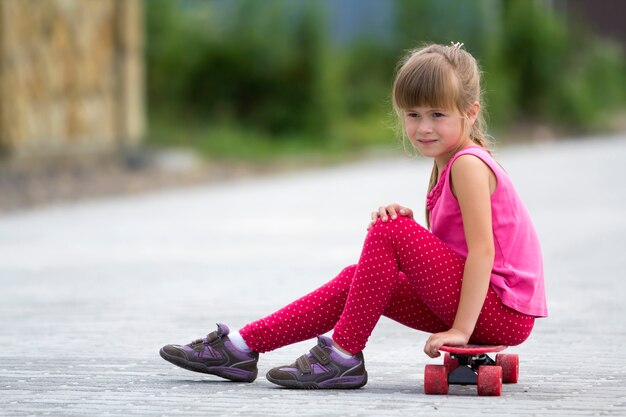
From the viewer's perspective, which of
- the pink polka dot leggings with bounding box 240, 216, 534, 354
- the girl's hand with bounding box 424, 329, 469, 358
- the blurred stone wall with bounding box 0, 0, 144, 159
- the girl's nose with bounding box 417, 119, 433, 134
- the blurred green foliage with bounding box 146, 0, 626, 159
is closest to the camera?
the girl's hand with bounding box 424, 329, 469, 358

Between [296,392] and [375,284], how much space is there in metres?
0.42

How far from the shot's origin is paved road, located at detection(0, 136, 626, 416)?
443cm

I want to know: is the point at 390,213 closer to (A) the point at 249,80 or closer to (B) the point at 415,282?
(B) the point at 415,282

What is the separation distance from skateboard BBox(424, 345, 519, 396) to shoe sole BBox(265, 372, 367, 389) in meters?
0.22

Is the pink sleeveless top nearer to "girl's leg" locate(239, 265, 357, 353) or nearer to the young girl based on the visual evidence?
the young girl

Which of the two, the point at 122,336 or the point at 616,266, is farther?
the point at 616,266

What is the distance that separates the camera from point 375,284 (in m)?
4.53

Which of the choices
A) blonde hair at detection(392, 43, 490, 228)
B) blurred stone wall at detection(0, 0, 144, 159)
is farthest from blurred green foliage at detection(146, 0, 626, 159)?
blonde hair at detection(392, 43, 490, 228)

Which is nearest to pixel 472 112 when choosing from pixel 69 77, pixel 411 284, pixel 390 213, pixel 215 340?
Answer: pixel 390 213

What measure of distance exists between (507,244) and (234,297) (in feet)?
9.15

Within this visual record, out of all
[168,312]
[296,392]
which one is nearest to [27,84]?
[168,312]

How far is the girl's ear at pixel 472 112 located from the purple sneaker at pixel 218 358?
3.34ft

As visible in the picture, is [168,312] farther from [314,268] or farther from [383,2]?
[383,2]

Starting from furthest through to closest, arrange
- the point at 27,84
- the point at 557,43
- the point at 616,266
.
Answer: the point at 557,43 → the point at 27,84 → the point at 616,266
